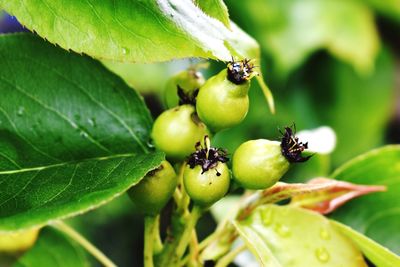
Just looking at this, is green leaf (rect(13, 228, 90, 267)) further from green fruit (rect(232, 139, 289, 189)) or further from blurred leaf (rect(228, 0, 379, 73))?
blurred leaf (rect(228, 0, 379, 73))

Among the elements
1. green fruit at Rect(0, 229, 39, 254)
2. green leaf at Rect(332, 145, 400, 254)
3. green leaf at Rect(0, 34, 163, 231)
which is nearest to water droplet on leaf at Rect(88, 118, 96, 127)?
green leaf at Rect(0, 34, 163, 231)

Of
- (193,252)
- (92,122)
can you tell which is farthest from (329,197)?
(92,122)

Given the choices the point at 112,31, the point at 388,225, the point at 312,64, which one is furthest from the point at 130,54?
the point at 312,64

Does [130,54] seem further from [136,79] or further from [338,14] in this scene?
[338,14]

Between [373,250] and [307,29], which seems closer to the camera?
[373,250]

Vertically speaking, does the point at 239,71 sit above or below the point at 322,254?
above

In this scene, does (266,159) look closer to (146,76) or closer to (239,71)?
(239,71)

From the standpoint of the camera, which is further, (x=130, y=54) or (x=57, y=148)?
(x=57, y=148)

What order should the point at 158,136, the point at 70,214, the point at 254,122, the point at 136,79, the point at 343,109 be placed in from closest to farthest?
the point at 70,214
the point at 158,136
the point at 254,122
the point at 136,79
the point at 343,109
